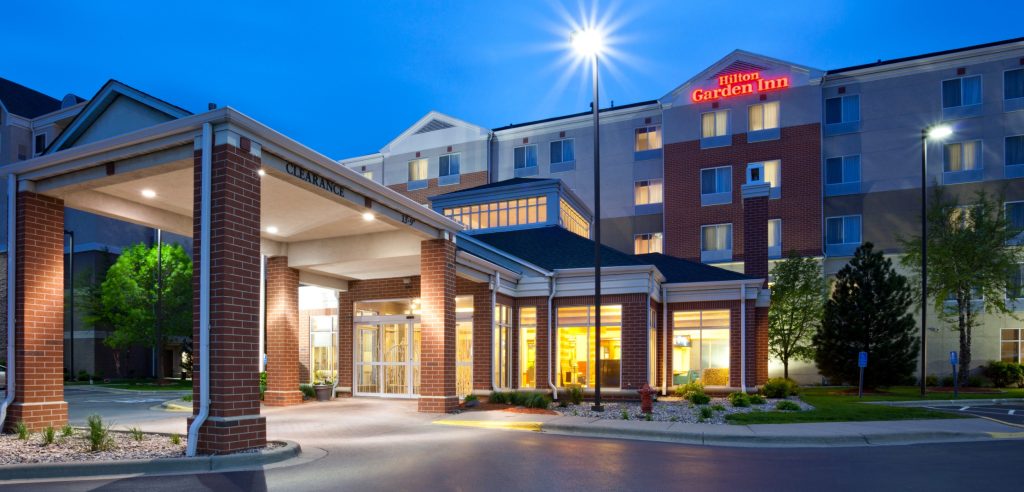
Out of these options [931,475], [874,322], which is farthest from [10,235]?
[874,322]

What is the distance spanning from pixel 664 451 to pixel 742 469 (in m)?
1.97

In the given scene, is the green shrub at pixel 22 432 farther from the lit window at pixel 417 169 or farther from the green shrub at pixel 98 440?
the lit window at pixel 417 169

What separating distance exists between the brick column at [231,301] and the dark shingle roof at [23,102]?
54.5 m

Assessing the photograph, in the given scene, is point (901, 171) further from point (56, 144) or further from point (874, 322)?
point (56, 144)

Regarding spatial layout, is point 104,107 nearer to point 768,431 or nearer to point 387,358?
point 387,358

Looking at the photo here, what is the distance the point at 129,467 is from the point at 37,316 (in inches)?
198

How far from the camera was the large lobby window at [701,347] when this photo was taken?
80.4ft

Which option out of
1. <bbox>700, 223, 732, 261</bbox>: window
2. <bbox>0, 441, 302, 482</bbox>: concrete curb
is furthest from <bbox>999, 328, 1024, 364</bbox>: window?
<bbox>0, 441, 302, 482</bbox>: concrete curb

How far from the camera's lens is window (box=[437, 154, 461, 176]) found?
166 ft

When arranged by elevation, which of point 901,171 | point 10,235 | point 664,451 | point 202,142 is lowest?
point 664,451

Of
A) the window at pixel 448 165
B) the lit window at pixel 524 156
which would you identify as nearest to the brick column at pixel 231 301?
the lit window at pixel 524 156

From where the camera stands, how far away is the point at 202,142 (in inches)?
411

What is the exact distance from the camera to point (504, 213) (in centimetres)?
3259

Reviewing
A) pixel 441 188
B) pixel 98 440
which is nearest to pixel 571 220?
pixel 441 188
